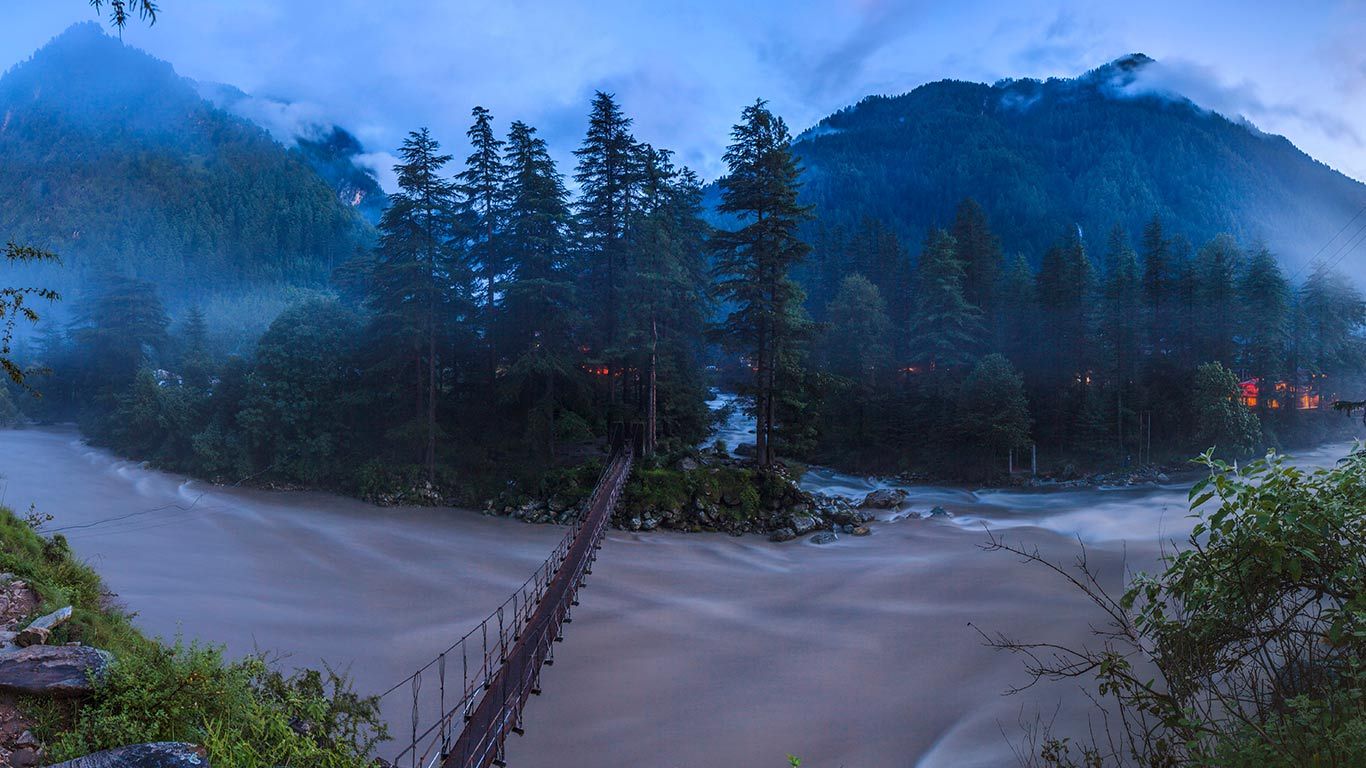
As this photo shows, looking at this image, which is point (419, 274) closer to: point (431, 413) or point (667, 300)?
point (431, 413)

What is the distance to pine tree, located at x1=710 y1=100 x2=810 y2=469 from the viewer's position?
21203 mm

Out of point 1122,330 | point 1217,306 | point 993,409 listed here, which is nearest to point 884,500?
point 993,409

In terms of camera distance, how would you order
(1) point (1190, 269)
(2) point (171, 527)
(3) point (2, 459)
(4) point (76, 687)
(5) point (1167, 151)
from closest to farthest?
(4) point (76, 687)
(2) point (171, 527)
(3) point (2, 459)
(1) point (1190, 269)
(5) point (1167, 151)

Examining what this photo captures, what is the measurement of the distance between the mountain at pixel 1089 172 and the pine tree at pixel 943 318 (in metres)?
31.6

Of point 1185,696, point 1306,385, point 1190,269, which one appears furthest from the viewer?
point 1190,269

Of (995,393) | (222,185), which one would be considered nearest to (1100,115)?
(995,393)

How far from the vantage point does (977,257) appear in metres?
34.3

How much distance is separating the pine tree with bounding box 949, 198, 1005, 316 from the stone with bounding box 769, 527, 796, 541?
65.7 feet

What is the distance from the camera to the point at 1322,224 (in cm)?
7519

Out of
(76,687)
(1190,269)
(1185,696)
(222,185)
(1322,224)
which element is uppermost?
(222,185)

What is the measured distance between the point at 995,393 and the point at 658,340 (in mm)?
14758

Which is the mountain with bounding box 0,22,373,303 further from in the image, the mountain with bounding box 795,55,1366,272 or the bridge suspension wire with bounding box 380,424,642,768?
the mountain with bounding box 795,55,1366,272

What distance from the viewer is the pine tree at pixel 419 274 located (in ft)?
72.5

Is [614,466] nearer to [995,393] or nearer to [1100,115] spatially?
[995,393]
